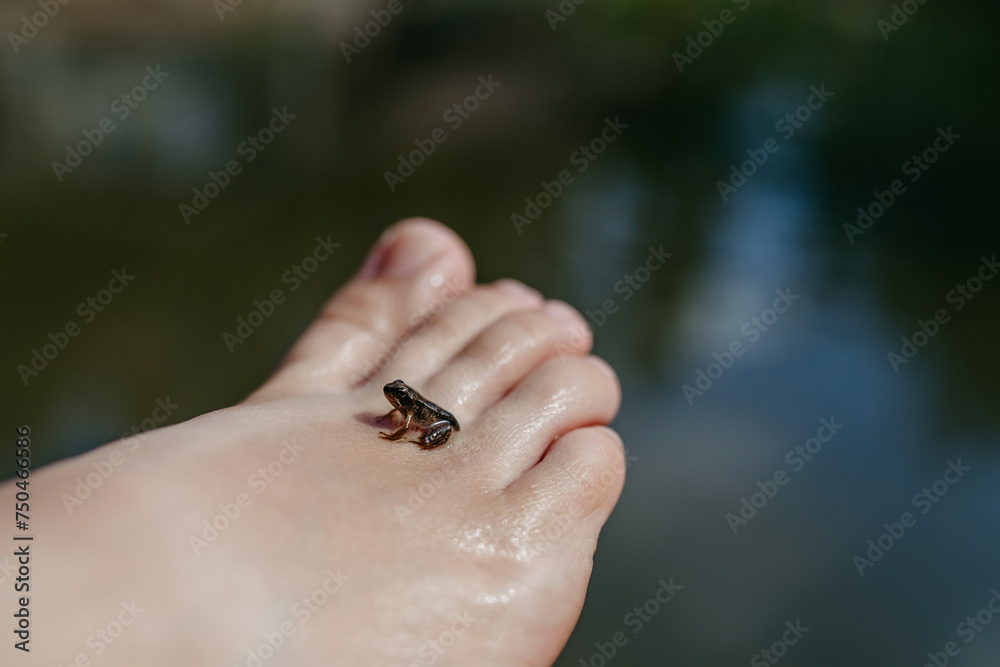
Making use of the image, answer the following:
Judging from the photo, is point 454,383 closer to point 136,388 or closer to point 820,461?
point 820,461

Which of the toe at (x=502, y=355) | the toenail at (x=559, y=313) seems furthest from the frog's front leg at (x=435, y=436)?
the toenail at (x=559, y=313)

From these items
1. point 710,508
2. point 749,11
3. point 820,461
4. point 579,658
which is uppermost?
point 749,11

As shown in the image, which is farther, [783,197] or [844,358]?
[783,197]

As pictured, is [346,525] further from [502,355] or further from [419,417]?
[502,355]

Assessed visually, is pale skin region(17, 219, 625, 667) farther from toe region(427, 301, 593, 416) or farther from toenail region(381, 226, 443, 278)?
toenail region(381, 226, 443, 278)

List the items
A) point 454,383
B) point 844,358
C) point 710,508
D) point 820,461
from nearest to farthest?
point 454,383, point 710,508, point 820,461, point 844,358

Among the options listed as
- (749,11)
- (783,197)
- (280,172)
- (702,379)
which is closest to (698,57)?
(749,11)

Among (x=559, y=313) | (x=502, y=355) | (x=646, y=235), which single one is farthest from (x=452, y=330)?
(x=646, y=235)
